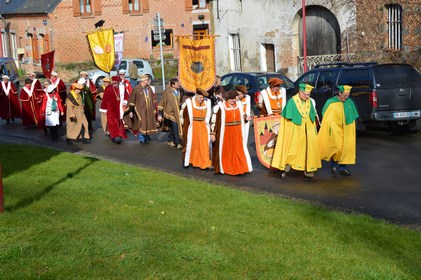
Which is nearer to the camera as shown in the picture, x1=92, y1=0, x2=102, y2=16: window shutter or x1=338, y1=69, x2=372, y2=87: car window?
x1=338, y1=69, x2=372, y2=87: car window

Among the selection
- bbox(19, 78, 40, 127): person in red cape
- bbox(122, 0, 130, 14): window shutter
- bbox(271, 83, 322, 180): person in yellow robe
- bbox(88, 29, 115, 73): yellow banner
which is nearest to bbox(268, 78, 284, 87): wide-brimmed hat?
bbox(271, 83, 322, 180): person in yellow robe

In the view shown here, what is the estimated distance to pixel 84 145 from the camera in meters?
19.4

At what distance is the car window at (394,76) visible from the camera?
60.8ft

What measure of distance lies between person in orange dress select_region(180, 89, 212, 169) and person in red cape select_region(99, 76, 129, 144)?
5.21 metres

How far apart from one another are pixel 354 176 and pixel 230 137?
231 cm

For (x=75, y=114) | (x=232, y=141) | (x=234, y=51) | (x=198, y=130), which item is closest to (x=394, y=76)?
(x=198, y=130)

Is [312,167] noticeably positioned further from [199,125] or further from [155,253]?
[155,253]

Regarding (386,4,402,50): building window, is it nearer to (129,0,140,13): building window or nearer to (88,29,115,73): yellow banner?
(88,29,115,73): yellow banner

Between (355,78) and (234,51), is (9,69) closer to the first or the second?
(234,51)

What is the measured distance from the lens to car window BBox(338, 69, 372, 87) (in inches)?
735

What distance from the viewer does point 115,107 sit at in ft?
65.6

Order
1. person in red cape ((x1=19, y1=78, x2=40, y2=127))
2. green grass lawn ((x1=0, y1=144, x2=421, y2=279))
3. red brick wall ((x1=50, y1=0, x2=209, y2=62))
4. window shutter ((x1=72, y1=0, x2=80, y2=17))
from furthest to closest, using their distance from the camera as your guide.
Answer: red brick wall ((x1=50, y1=0, x2=209, y2=62)), window shutter ((x1=72, y1=0, x2=80, y2=17)), person in red cape ((x1=19, y1=78, x2=40, y2=127)), green grass lawn ((x1=0, y1=144, x2=421, y2=279))

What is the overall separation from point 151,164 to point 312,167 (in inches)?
155

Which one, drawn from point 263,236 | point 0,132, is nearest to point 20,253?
point 263,236
